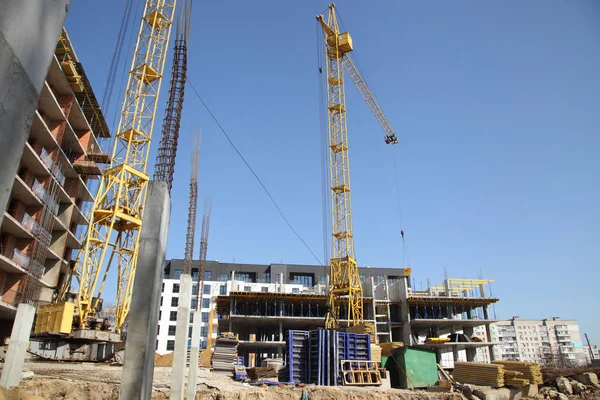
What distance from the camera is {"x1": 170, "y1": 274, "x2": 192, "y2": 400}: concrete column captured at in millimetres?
12438

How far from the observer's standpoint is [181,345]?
13.0 metres

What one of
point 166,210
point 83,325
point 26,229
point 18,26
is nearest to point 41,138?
point 26,229

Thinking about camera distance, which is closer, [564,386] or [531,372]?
[531,372]

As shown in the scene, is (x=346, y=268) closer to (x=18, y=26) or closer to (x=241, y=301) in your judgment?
(x=241, y=301)

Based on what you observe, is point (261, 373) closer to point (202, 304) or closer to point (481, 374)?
point (481, 374)

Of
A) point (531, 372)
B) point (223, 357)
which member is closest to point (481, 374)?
point (531, 372)

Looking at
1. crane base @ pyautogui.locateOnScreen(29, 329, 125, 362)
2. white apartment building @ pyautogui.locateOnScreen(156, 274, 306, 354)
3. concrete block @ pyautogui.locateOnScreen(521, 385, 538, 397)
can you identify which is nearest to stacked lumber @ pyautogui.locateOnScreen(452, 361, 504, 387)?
concrete block @ pyautogui.locateOnScreen(521, 385, 538, 397)

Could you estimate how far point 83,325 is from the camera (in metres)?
28.3

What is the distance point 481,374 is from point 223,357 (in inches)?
600

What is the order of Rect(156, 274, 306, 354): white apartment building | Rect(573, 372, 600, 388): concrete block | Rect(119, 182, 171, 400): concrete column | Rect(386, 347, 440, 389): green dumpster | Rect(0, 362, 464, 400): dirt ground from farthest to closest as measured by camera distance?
Rect(156, 274, 306, 354): white apartment building
Rect(573, 372, 600, 388): concrete block
Rect(386, 347, 440, 389): green dumpster
Rect(0, 362, 464, 400): dirt ground
Rect(119, 182, 171, 400): concrete column

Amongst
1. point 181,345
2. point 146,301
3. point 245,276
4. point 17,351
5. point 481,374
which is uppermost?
point 245,276

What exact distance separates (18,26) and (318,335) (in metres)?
22.1

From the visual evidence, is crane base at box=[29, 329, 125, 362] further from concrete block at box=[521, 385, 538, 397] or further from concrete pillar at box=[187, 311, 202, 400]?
concrete block at box=[521, 385, 538, 397]

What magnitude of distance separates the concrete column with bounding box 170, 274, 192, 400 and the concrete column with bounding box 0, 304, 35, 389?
465 centimetres
